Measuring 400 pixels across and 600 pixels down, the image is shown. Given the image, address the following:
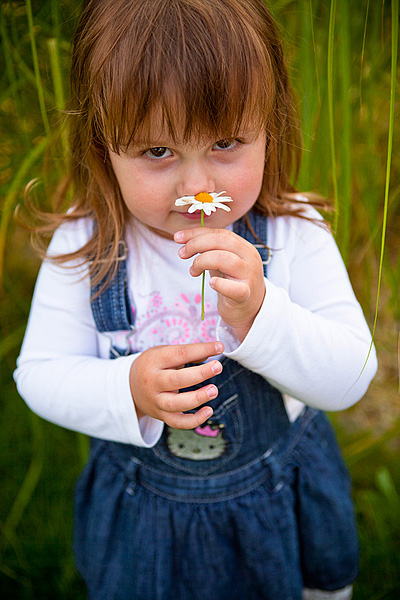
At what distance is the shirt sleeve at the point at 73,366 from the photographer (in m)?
0.85

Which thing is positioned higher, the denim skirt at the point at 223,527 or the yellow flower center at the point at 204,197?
→ the yellow flower center at the point at 204,197

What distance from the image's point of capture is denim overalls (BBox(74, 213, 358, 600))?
36.2 inches

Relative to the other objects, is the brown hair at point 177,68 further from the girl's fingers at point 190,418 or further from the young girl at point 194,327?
the girl's fingers at point 190,418

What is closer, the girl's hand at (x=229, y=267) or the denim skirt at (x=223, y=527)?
the girl's hand at (x=229, y=267)

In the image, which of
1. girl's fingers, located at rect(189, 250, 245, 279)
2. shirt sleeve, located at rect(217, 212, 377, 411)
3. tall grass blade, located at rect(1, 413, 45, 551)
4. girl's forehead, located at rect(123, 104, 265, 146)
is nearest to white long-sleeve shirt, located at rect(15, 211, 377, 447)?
shirt sleeve, located at rect(217, 212, 377, 411)

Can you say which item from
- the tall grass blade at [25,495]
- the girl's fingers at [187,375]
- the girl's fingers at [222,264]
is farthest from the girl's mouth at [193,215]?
the tall grass blade at [25,495]

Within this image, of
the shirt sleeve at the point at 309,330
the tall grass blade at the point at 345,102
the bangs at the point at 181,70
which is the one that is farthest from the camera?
the tall grass blade at the point at 345,102

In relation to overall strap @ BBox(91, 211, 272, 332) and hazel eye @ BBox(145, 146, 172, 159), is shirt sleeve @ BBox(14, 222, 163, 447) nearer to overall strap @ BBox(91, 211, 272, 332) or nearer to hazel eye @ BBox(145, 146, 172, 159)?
overall strap @ BBox(91, 211, 272, 332)

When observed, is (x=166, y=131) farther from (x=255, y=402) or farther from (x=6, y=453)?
(x=6, y=453)

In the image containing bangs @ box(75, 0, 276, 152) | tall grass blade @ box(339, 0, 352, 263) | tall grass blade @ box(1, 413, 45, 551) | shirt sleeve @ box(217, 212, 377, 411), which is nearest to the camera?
bangs @ box(75, 0, 276, 152)

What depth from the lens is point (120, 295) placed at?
91 cm

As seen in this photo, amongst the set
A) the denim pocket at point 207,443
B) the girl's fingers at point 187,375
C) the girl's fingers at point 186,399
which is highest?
the girl's fingers at point 187,375

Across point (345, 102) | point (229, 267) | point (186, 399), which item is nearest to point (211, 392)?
point (186, 399)

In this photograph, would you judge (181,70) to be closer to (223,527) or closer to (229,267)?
(229,267)
